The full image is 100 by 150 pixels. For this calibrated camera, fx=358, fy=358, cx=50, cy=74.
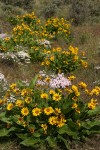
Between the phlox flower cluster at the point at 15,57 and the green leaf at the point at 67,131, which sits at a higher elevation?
the phlox flower cluster at the point at 15,57

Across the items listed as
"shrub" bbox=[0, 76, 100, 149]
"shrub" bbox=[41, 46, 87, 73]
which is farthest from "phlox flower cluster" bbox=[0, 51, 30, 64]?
"shrub" bbox=[0, 76, 100, 149]

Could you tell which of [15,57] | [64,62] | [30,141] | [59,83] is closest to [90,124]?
[30,141]

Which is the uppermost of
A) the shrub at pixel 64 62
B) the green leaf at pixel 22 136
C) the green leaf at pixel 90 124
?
the shrub at pixel 64 62

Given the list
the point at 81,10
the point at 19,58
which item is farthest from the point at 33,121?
the point at 81,10

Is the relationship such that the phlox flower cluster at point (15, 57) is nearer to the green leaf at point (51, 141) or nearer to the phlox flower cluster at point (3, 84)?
the phlox flower cluster at point (3, 84)

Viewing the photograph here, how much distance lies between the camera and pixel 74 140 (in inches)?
226

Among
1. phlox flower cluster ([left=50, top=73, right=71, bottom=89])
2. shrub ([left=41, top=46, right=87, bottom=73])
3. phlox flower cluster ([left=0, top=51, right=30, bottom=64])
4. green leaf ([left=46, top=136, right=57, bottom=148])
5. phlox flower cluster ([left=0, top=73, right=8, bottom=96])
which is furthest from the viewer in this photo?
phlox flower cluster ([left=0, top=51, right=30, bottom=64])

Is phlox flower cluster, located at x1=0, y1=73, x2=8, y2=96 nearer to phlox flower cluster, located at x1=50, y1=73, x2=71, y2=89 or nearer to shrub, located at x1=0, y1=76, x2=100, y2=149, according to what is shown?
phlox flower cluster, located at x1=50, y1=73, x2=71, y2=89

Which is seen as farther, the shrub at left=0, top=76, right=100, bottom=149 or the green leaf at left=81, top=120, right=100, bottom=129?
the green leaf at left=81, top=120, right=100, bottom=129

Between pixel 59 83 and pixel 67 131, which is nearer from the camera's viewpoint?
pixel 67 131

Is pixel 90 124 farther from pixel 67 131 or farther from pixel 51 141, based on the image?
pixel 51 141

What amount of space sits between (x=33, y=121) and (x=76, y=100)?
76 centimetres

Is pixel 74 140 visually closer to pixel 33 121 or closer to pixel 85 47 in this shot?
pixel 33 121

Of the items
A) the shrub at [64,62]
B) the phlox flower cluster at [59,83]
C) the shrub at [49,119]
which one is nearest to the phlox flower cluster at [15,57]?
the shrub at [64,62]
